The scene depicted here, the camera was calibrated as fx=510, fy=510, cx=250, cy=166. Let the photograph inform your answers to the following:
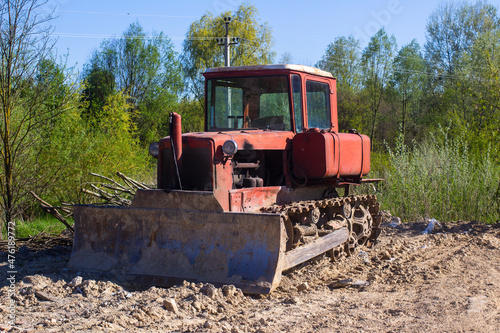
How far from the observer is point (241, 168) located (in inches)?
255

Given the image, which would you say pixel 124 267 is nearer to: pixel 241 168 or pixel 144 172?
pixel 241 168

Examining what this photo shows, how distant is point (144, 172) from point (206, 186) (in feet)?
37.0

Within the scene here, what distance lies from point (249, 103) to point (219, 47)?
76.6 feet

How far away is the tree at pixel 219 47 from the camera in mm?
28281

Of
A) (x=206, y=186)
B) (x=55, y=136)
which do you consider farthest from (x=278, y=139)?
(x=55, y=136)

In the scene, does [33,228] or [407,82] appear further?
[407,82]

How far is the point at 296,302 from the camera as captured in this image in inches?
202

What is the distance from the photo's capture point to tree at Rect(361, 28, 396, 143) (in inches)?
1163

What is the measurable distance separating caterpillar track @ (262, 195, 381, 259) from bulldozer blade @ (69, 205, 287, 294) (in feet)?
1.51

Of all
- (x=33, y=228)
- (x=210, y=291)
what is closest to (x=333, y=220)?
(x=210, y=291)

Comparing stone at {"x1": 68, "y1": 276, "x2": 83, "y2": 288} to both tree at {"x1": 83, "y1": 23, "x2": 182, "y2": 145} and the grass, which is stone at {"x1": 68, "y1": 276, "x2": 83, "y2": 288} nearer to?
Result: the grass

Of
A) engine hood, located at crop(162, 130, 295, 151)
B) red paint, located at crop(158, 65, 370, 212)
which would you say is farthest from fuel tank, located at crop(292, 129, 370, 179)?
engine hood, located at crop(162, 130, 295, 151)

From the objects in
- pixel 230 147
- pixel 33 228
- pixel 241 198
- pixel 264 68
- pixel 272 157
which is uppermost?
pixel 264 68

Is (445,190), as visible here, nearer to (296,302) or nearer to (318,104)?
(318,104)
